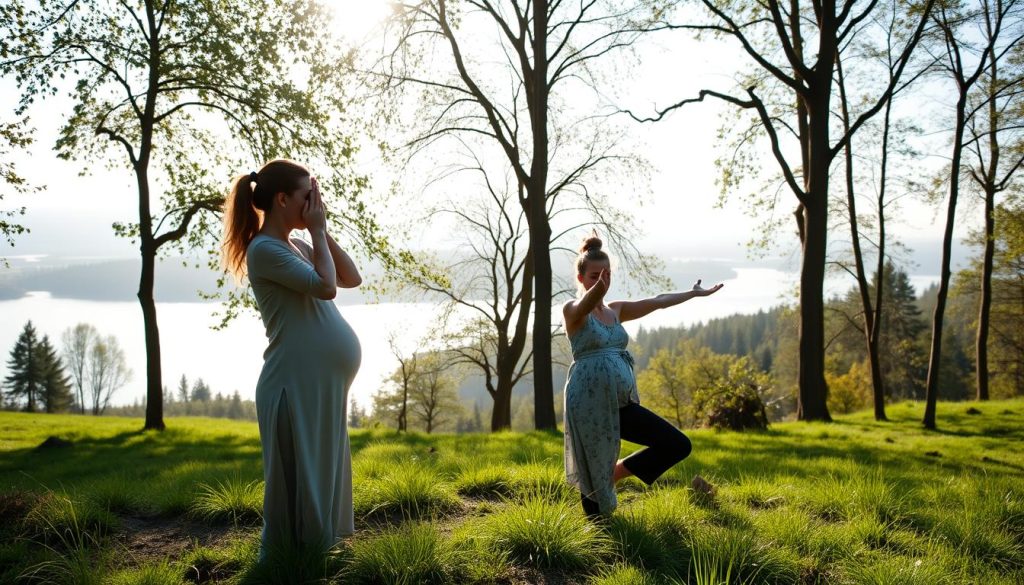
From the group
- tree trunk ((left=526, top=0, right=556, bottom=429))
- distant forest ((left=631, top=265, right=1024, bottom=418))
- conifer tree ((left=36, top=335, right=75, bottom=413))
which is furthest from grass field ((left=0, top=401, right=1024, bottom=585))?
conifer tree ((left=36, top=335, right=75, bottom=413))

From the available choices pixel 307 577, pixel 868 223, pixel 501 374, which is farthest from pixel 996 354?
pixel 307 577

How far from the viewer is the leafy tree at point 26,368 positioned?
55594mm

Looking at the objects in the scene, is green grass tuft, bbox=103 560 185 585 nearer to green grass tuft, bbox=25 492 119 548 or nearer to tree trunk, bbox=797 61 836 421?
green grass tuft, bbox=25 492 119 548

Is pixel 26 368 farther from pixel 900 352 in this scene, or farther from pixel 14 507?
pixel 900 352

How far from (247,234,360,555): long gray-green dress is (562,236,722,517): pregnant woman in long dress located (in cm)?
179

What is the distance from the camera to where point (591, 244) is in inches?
181

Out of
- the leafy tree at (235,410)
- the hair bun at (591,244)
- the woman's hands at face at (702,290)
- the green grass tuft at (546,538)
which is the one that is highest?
the hair bun at (591,244)

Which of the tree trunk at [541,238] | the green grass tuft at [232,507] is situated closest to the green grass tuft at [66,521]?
the green grass tuft at [232,507]

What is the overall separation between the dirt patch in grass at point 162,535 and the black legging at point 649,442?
2.69 meters

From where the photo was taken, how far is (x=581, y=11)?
14297 mm

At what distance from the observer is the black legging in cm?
445

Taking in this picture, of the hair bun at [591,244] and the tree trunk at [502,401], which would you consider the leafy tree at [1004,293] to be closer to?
the tree trunk at [502,401]

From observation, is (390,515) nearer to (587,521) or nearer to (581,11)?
(587,521)

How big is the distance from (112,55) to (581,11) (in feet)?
38.3
